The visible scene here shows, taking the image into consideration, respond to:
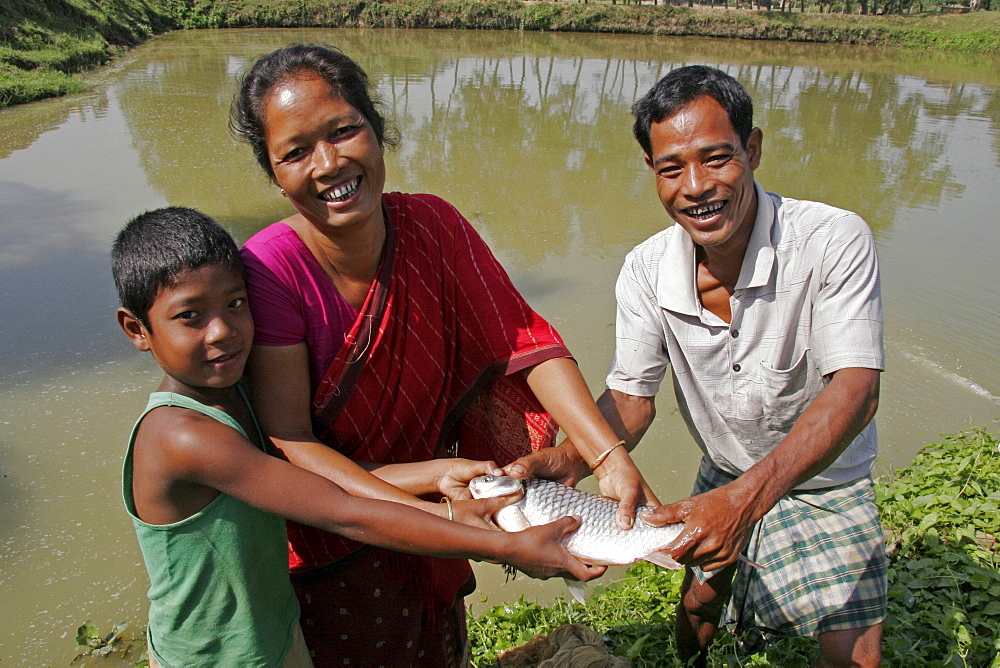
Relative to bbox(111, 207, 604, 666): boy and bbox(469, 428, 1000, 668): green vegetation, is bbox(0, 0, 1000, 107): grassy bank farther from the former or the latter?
bbox(111, 207, 604, 666): boy

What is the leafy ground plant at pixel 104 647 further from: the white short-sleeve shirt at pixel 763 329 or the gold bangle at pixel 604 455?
the white short-sleeve shirt at pixel 763 329

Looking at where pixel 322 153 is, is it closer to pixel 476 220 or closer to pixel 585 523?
pixel 585 523

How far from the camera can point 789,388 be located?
250 cm

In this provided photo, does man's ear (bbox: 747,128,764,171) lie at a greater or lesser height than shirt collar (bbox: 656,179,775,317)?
greater

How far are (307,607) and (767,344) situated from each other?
1767 mm

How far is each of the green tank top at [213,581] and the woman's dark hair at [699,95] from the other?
162 centimetres

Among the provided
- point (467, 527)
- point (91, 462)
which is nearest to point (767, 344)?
point (467, 527)

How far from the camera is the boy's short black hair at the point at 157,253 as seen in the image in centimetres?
179

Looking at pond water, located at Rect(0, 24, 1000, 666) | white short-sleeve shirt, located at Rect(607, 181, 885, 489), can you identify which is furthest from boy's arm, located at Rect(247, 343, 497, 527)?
pond water, located at Rect(0, 24, 1000, 666)

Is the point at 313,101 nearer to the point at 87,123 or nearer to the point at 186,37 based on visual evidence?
the point at 87,123

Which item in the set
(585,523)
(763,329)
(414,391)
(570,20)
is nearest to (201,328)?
(414,391)

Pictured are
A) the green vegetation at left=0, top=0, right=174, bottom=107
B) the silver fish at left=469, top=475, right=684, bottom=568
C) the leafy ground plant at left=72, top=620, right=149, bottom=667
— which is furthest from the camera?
the green vegetation at left=0, top=0, right=174, bottom=107

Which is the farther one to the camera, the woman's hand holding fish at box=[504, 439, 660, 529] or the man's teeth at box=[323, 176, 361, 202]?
the woman's hand holding fish at box=[504, 439, 660, 529]

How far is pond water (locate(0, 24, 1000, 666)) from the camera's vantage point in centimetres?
430
